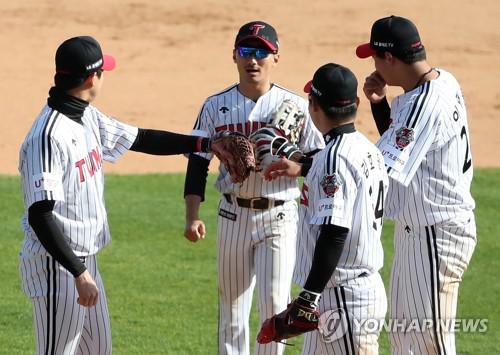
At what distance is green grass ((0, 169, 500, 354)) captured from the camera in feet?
26.6

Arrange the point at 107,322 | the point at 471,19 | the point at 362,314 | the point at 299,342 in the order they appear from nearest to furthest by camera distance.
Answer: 1. the point at 362,314
2. the point at 107,322
3. the point at 299,342
4. the point at 471,19

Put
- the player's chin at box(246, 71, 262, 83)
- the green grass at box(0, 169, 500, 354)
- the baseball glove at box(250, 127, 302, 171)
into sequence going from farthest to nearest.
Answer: the green grass at box(0, 169, 500, 354), the player's chin at box(246, 71, 262, 83), the baseball glove at box(250, 127, 302, 171)

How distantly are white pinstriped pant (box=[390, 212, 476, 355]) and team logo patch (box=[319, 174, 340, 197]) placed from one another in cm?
101

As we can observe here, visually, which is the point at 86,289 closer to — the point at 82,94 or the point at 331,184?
the point at 82,94

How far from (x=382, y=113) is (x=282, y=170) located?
3.09ft

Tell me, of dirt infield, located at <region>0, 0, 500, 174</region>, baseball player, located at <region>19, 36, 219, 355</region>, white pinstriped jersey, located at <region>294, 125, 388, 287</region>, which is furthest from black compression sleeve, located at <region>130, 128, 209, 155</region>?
dirt infield, located at <region>0, 0, 500, 174</region>

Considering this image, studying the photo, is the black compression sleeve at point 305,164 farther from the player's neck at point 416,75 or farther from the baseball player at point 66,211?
the baseball player at point 66,211

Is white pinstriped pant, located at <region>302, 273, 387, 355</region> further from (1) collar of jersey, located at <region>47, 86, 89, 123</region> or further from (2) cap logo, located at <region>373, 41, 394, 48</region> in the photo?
(1) collar of jersey, located at <region>47, 86, 89, 123</region>

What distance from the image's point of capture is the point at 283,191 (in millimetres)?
6891

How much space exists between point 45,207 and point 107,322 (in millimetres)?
817

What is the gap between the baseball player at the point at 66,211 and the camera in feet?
18.3

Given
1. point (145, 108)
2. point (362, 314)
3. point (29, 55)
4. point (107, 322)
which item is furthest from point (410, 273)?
point (29, 55)

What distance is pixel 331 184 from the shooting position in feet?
17.5

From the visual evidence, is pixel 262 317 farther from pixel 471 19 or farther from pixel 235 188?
pixel 471 19
